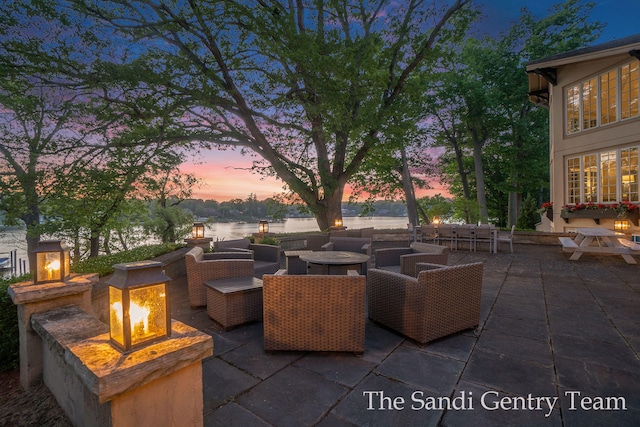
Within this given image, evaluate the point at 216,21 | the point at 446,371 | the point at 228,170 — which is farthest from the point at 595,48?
the point at 228,170

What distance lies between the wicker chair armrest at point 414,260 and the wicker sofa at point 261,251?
7.32 feet

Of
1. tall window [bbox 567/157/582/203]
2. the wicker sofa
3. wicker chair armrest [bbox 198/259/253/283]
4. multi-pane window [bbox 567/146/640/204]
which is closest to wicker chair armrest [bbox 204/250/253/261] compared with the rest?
the wicker sofa

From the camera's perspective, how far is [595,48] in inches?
371

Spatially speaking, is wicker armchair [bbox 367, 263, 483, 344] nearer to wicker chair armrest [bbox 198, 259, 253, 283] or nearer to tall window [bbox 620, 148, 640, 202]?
wicker chair armrest [bbox 198, 259, 253, 283]

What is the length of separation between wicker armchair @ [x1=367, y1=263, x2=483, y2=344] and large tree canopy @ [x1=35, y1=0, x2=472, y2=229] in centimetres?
601

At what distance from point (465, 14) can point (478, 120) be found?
332 inches

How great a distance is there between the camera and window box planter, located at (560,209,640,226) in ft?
28.2

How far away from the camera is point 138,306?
140cm

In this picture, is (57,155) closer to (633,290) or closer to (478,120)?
(633,290)

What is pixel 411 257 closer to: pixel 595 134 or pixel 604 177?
pixel 604 177

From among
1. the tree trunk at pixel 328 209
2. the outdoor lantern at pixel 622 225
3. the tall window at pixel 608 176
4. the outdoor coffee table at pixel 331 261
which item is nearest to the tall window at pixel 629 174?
the tall window at pixel 608 176

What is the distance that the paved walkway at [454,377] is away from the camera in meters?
1.95

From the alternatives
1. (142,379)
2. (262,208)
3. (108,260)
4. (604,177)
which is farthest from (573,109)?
(262,208)

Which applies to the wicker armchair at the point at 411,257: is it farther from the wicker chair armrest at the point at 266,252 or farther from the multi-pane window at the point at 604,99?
the multi-pane window at the point at 604,99
